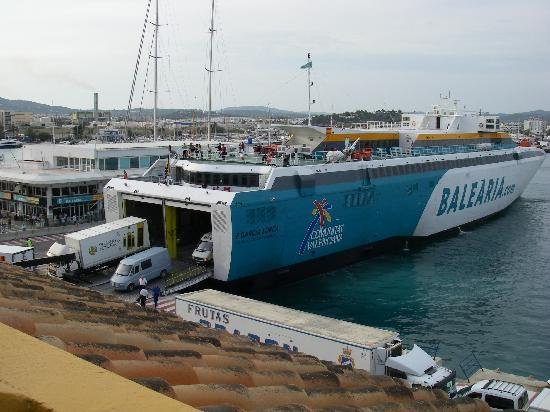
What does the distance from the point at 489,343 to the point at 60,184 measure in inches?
964

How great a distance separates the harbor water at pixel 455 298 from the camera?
2012 centimetres

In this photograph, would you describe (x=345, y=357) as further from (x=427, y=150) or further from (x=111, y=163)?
(x=111, y=163)

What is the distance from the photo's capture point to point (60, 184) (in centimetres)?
3444

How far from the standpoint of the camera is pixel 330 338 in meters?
14.7

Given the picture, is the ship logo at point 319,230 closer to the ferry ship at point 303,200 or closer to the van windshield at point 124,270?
the ferry ship at point 303,200

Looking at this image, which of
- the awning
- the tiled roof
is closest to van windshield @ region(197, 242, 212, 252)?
the awning

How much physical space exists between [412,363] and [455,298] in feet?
37.6

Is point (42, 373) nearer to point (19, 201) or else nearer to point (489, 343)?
point (489, 343)

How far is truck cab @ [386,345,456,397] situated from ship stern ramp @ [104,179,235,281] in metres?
9.57

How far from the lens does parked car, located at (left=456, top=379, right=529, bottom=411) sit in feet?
46.3

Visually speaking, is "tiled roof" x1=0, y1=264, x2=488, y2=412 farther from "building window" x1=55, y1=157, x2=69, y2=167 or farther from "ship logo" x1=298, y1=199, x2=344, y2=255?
"building window" x1=55, y1=157, x2=69, y2=167

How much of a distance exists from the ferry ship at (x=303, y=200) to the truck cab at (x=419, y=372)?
31.3 ft

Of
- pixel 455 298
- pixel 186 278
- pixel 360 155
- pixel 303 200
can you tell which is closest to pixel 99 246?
pixel 186 278

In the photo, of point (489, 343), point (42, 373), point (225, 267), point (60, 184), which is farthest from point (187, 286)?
point (42, 373)
